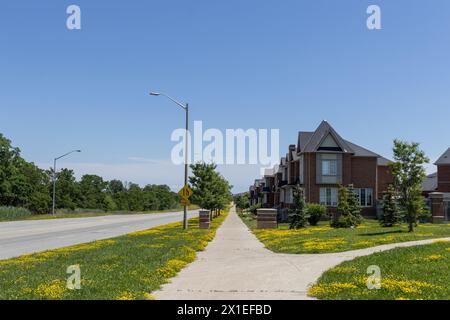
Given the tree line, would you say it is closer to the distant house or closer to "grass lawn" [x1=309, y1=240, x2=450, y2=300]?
the distant house

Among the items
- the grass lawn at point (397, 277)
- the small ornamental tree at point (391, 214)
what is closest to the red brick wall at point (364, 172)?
the small ornamental tree at point (391, 214)

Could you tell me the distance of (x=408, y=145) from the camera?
2261 cm

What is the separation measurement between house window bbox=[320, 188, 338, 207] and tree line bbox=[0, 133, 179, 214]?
5820 centimetres

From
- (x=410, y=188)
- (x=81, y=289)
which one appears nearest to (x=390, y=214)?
(x=410, y=188)

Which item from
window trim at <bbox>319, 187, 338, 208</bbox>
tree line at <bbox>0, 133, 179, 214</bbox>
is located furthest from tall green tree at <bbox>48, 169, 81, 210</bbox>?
window trim at <bbox>319, 187, 338, 208</bbox>

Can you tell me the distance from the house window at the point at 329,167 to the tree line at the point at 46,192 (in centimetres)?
5847

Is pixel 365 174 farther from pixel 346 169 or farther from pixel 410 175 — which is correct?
pixel 410 175

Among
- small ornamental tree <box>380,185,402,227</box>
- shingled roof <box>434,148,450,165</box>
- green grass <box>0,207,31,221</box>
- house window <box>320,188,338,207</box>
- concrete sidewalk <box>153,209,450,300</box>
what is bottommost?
green grass <box>0,207,31,221</box>

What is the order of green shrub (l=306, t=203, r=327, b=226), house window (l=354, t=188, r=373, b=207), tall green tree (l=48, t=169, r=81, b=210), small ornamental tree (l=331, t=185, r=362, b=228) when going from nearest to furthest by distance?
small ornamental tree (l=331, t=185, r=362, b=228), green shrub (l=306, t=203, r=327, b=226), house window (l=354, t=188, r=373, b=207), tall green tree (l=48, t=169, r=81, b=210)

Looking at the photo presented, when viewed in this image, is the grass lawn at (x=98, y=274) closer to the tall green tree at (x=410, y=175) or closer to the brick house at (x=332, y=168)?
the tall green tree at (x=410, y=175)

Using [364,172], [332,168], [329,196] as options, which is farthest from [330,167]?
[364,172]

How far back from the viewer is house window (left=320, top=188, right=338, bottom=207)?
43.1 m

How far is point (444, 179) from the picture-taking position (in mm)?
55781
